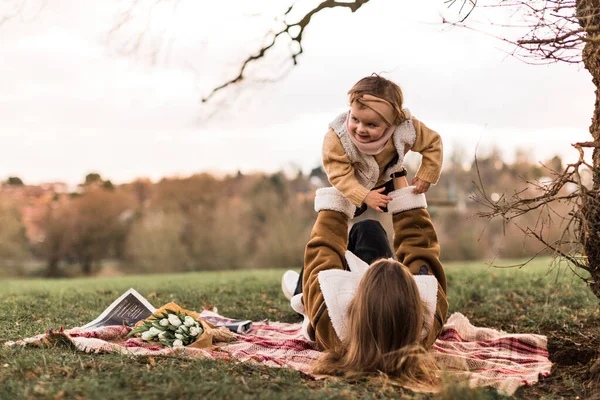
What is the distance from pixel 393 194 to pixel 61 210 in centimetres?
2026

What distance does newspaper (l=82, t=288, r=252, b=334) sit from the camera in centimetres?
444

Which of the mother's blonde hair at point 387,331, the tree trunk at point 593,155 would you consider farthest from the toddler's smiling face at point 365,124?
the tree trunk at point 593,155

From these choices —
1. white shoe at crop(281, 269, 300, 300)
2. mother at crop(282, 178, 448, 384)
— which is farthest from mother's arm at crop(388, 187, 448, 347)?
white shoe at crop(281, 269, 300, 300)

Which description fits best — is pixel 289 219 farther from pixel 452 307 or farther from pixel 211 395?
pixel 211 395

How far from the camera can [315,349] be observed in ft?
13.5

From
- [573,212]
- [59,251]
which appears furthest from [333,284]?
[59,251]

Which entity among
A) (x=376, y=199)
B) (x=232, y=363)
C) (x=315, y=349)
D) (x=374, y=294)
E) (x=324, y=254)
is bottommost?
(x=315, y=349)

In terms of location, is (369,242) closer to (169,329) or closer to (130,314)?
(169,329)

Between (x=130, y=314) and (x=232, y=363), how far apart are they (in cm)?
155

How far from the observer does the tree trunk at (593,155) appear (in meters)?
3.52

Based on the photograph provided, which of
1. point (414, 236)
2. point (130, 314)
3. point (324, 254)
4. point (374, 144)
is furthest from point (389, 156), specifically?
point (130, 314)

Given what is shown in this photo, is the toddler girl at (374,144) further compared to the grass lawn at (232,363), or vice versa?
the toddler girl at (374,144)

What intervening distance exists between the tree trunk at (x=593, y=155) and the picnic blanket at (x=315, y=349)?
71 cm

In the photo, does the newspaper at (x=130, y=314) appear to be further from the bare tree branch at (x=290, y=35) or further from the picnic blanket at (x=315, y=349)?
the bare tree branch at (x=290, y=35)
